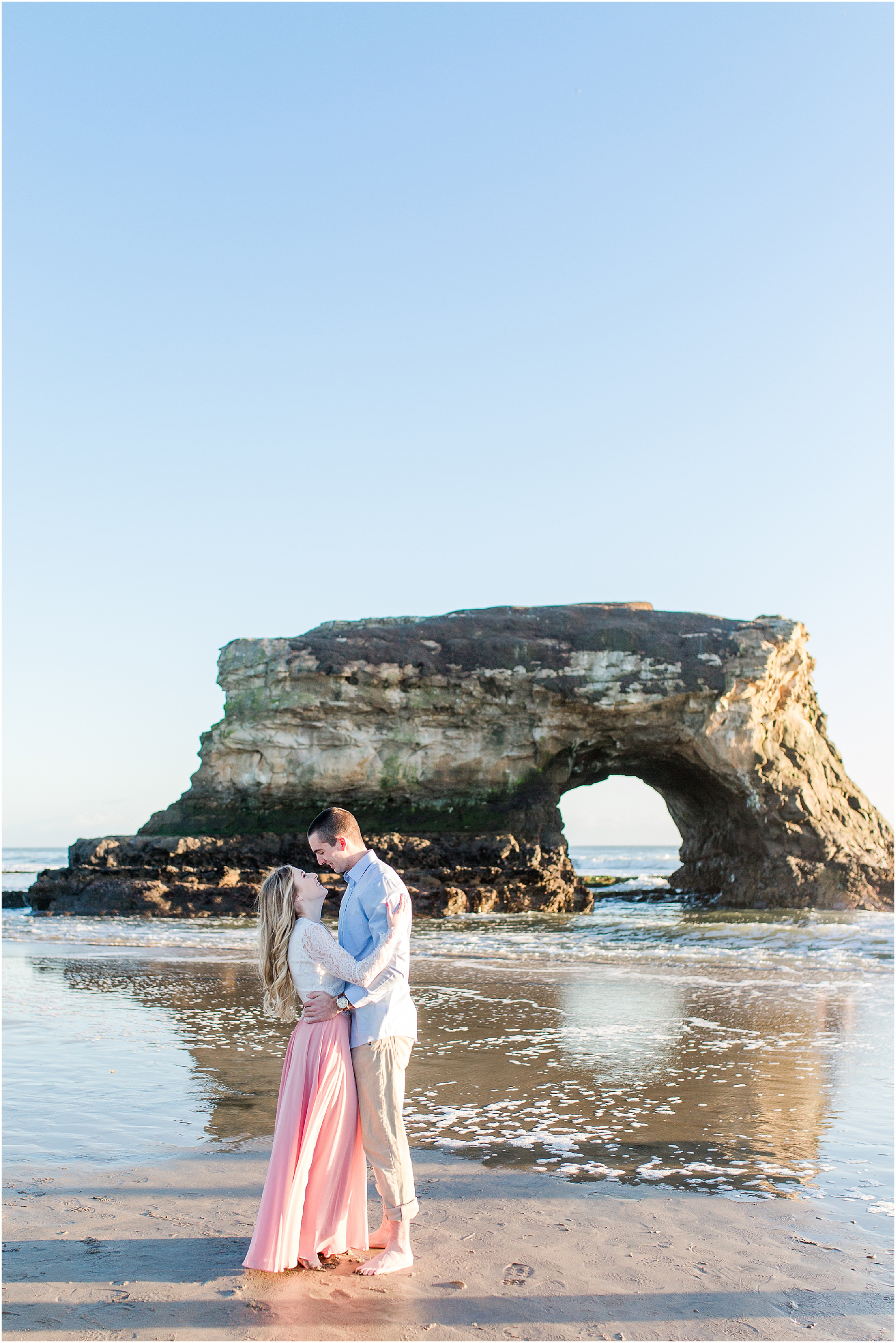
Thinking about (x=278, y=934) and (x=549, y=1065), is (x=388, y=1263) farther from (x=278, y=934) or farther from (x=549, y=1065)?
(x=549, y=1065)

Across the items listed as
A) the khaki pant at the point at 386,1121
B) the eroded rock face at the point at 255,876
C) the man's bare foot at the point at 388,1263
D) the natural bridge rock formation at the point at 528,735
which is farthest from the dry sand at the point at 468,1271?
the natural bridge rock formation at the point at 528,735

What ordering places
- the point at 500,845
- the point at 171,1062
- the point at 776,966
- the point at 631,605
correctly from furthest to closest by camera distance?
the point at 631,605, the point at 500,845, the point at 776,966, the point at 171,1062

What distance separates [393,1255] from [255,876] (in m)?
20.3

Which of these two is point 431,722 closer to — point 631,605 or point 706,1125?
point 631,605

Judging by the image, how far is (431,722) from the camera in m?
25.7

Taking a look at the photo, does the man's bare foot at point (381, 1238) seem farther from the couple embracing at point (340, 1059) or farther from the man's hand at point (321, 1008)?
the man's hand at point (321, 1008)

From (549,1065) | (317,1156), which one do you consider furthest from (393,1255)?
(549,1065)

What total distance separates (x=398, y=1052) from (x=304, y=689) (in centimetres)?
2263

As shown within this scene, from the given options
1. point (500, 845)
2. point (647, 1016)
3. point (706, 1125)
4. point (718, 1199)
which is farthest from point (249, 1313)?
point (500, 845)

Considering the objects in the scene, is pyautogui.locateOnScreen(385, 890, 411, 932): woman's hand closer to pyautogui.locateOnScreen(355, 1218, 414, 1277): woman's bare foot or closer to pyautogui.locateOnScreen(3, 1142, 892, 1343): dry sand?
pyautogui.locateOnScreen(355, 1218, 414, 1277): woman's bare foot

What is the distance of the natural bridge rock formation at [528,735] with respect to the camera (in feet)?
80.1

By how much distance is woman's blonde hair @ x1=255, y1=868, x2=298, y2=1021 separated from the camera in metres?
3.41

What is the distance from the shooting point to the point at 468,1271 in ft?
10.3

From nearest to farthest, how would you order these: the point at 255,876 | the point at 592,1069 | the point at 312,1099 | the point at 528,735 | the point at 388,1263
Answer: the point at 388,1263 < the point at 312,1099 < the point at 592,1069 < the point at 255,876 < the point at 528,735
